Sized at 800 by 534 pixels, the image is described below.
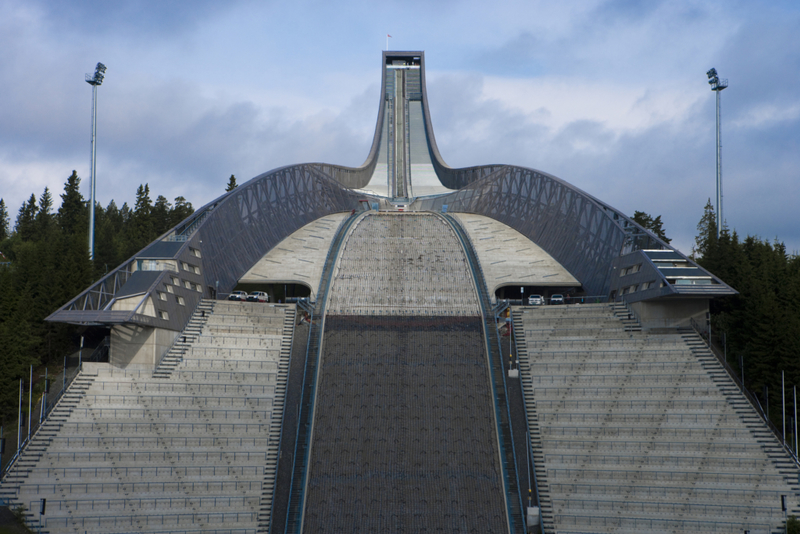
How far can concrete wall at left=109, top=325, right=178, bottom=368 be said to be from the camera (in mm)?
29016

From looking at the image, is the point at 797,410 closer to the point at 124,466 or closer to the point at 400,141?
the point at 124,466

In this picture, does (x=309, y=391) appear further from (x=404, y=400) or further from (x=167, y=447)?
(x=167, y=447)

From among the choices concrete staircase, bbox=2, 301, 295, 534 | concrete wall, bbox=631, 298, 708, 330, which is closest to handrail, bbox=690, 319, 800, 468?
concrete wall, bbox=631, 298, 708, 330

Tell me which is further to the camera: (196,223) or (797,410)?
(196,223)

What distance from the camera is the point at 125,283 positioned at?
99.9 ft

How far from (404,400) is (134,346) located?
1082 cm

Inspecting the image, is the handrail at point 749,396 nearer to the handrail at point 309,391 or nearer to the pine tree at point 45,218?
the handrail at point 309,391

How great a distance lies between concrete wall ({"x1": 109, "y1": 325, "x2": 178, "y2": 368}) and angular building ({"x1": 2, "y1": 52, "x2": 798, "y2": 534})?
0.08 meters

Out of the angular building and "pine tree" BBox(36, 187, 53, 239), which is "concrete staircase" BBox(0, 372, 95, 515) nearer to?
the angular building

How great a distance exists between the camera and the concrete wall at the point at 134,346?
29.0 m

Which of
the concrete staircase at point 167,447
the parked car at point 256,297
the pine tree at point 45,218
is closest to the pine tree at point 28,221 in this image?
the pine tree at point 45,218

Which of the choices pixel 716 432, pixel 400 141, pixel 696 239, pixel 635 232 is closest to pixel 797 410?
pixel 716 432

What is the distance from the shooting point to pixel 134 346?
29.1 meters

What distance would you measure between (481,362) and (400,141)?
4583 centimetres
